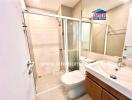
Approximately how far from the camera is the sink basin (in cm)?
76

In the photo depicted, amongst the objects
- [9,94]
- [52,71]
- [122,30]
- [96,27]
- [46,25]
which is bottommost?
[52,71]

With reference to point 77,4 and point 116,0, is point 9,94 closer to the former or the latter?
point 116,0

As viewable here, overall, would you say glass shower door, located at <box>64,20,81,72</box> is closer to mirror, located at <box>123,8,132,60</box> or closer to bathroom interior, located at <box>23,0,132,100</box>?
bathroom interior, located at <box>23,0,132,100</box>

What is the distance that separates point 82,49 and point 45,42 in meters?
1.21

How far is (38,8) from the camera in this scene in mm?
2250

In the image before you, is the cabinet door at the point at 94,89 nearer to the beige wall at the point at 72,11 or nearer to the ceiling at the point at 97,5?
the ceiling at the point at 97,5

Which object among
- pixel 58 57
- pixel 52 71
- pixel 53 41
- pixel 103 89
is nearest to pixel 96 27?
pixel 103 89

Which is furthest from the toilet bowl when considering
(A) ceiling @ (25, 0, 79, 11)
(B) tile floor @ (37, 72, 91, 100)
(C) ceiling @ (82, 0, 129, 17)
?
(A) ceiling @ (25, 0, 79, 11)

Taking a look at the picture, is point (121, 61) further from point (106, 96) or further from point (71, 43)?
point (71, 43)

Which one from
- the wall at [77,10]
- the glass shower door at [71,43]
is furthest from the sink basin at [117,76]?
the wall at [77,10]

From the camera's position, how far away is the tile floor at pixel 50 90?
1673 mm

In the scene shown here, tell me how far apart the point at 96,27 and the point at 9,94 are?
1.81 m

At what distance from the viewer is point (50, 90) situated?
1.90 m

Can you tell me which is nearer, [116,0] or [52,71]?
[116,0]
